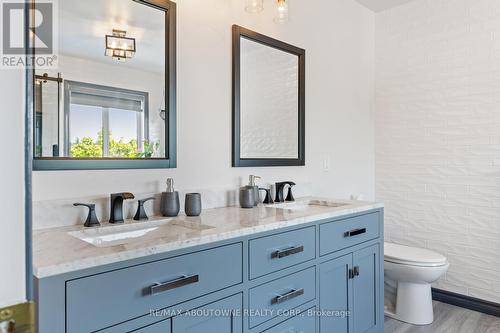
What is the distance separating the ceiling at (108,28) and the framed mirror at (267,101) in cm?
49

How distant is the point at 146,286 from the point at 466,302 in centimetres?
259

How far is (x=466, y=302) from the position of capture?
2.57 metres

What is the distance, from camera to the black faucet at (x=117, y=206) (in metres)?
1.41

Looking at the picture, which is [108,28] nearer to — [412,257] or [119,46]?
[119,46]

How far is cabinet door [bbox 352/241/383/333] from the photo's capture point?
1854 mm

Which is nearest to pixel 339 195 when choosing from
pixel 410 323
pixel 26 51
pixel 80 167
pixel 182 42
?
pixel 410 323

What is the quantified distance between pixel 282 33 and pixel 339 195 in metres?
1.29

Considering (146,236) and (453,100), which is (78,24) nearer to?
(146,236)

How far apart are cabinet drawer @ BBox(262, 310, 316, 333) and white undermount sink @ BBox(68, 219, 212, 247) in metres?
0.52

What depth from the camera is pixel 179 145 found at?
1716 mm

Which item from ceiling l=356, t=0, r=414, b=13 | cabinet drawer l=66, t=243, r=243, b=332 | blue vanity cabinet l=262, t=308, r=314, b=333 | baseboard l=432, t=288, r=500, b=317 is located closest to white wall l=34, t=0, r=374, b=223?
ceiling l=356, t=0, r=414, b=13

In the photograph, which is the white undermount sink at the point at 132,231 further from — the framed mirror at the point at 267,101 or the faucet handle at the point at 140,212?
the framed mirror at the point at 267,101

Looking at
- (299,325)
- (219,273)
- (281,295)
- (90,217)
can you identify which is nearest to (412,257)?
(299,325)

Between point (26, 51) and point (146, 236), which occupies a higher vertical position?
point (26, 51)
